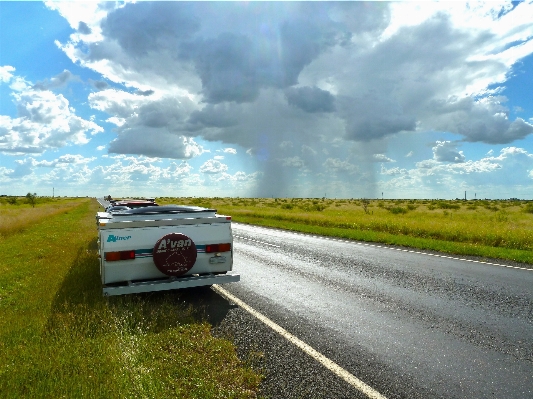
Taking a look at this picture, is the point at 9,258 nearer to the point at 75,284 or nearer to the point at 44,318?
the point at 75,284

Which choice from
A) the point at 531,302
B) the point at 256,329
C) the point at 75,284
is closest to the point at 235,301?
the point at 256,329

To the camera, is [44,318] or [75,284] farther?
[75,284]

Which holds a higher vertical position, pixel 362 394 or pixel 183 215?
pixel 183 215

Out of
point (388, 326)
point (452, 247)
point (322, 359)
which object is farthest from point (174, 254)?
point (452, 247)

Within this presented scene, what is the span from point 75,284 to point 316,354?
546 cm

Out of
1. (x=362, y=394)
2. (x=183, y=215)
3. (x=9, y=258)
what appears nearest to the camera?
(x=362, y=394)

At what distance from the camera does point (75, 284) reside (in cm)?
766

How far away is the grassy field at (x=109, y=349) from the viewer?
3760 mm

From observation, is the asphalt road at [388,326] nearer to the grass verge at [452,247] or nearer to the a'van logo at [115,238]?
the a'van logo at [115,238]

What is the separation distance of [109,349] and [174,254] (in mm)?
2337

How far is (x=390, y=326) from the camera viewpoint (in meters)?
5.60

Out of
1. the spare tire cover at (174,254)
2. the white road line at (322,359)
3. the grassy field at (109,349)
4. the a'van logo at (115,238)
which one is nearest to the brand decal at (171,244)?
the spare tire cover at (174,254)

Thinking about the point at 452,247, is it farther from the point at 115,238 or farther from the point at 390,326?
the point at 115,238

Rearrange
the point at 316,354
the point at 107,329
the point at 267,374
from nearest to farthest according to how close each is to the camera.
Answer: the point at 267,374, the point at 316,354, the point at 107,329
